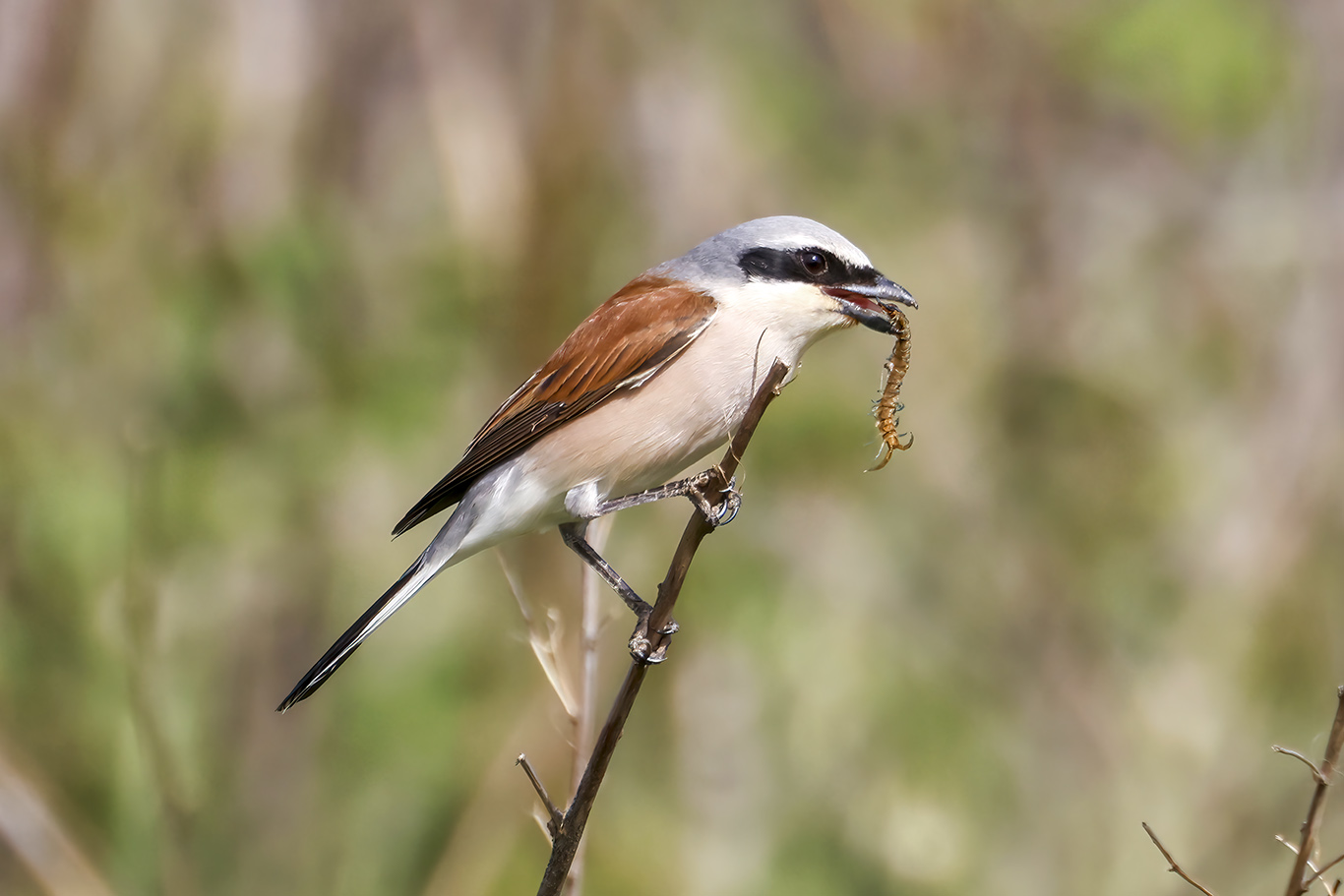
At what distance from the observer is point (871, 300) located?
8.02 ft

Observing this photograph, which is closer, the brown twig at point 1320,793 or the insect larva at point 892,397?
the brown twig at point 1320,793

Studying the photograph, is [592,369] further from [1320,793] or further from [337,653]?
[1320,793]

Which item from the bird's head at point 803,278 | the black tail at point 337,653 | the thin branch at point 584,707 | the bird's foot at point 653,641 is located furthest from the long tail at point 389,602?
the bird's head at point 803,278

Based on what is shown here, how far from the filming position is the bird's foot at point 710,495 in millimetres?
1902

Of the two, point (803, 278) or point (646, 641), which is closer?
point (646, 641)

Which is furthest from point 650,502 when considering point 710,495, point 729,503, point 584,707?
point 584,707

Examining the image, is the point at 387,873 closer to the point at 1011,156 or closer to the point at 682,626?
the point at 682,626

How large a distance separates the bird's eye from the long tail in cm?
94

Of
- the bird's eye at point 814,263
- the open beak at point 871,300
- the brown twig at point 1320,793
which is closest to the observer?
the brown twig at point 1320,793

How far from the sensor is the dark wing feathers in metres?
2.49

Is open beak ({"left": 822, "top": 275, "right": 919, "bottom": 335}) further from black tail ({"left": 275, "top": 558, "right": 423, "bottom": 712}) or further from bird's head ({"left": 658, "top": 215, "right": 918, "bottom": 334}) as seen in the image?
black tail ({"left": 275, "top": 558, "right": 423, "bottom": 712})

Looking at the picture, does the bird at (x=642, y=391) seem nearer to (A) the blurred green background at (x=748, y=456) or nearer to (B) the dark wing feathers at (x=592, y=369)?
(B) the dark wing feathers at (x=592, y=369)

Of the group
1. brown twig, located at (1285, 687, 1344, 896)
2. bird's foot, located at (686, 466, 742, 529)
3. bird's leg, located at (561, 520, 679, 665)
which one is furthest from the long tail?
brown twig, located at (1285, 687, 1344, 896)

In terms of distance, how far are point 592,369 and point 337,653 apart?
812 mm
